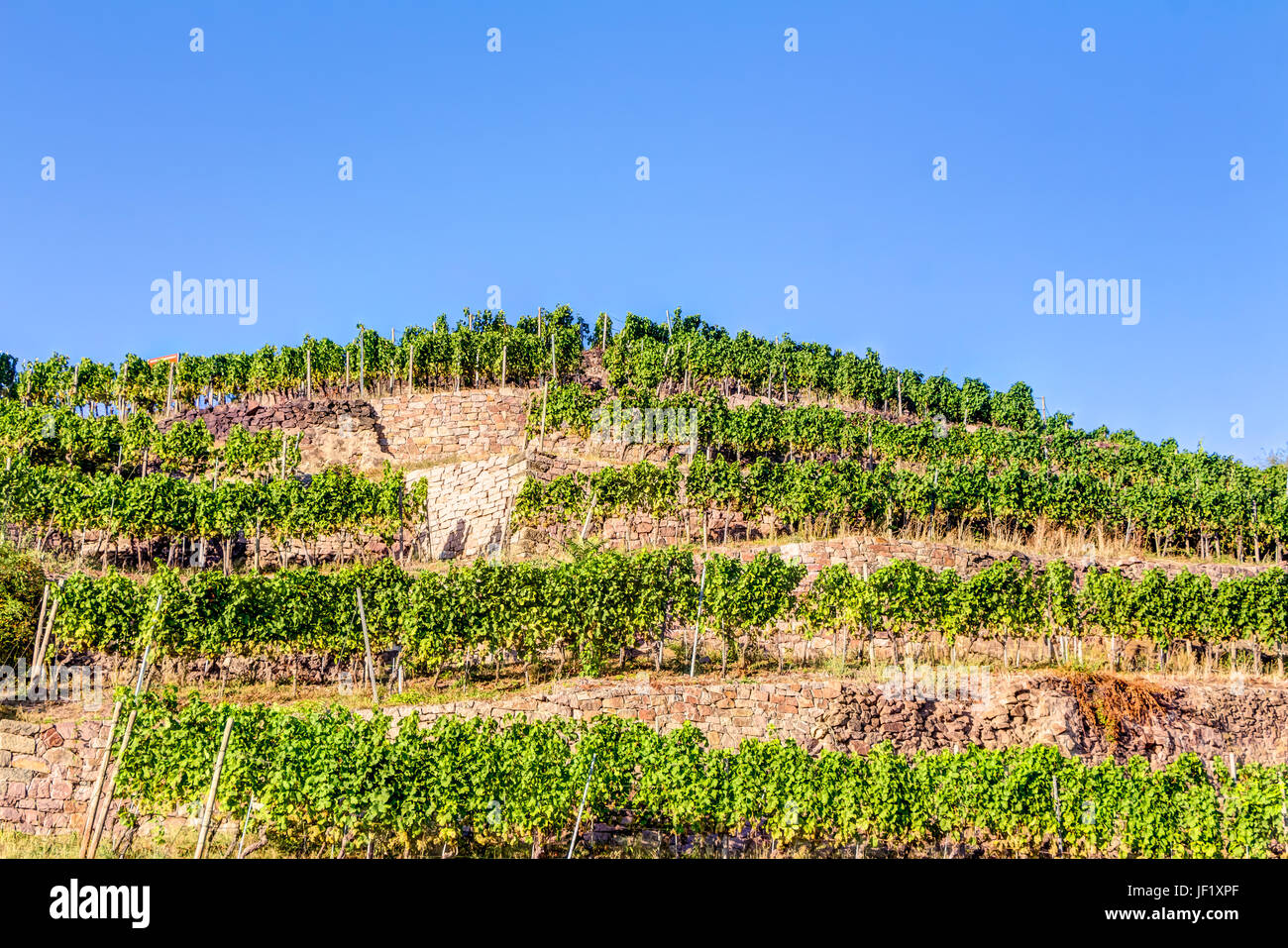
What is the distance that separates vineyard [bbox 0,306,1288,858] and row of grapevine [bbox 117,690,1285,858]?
0.06 meters

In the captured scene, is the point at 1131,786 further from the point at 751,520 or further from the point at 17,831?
the point at 17,831

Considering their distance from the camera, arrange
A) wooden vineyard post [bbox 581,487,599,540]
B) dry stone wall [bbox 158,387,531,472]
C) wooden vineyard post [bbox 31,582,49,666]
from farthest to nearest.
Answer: dry stone wall [bbox 158,387,531,472], wooden vineyard post [bbox 581,487,599,540], wooden vineyard post [bbox 31,582,49,666]

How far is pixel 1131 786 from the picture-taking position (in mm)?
17578

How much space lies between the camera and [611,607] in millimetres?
23422

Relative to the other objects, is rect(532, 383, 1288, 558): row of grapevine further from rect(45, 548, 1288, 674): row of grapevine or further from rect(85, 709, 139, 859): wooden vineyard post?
rect(85, 709, 139, 859): wooden vineyard post

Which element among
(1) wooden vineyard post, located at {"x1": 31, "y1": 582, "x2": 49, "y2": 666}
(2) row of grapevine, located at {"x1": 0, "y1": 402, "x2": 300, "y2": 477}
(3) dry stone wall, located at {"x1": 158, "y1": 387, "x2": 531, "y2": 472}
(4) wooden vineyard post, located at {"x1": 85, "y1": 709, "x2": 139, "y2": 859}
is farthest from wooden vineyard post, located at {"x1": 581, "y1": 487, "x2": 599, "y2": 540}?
(4) wooden vineyard post, located at {"x1": 85, "y1": 709, "x2": 139, "y2": 859}

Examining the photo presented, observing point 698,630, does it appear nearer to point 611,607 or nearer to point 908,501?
point 611,607

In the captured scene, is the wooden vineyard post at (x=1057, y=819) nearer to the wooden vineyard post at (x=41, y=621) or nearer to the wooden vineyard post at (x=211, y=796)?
the wooden vineyard post at (x=211, y=796)

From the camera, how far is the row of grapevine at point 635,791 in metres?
16.1

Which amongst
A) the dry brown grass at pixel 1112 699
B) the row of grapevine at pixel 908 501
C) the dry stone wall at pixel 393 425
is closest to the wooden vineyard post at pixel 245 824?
the row of grapevine at pixel 908 501

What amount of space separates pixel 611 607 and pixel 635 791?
6.09 meters

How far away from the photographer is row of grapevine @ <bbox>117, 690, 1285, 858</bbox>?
52.8ft
